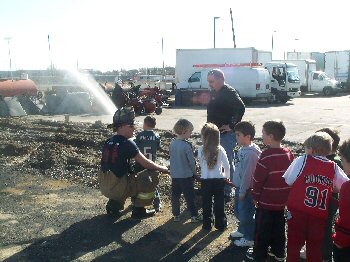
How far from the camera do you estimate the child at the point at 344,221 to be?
3.41m

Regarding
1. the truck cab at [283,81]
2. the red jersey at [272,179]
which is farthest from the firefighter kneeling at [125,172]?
the truck cab at [283,81]

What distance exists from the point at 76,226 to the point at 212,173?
204 cm

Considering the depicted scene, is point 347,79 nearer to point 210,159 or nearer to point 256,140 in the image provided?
point 256,140

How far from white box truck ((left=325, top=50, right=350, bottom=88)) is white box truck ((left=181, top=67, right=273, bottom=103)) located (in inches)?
633

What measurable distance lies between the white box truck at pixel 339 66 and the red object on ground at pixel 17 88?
28903 millimetres

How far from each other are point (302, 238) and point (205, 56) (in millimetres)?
28635

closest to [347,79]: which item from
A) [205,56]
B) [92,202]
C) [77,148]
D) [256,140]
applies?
[205,56]

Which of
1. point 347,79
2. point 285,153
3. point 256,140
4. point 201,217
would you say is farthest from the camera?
point 347,79

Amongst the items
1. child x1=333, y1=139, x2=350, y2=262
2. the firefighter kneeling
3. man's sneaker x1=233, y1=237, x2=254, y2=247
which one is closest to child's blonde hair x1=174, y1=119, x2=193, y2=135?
the firefighter kneeling

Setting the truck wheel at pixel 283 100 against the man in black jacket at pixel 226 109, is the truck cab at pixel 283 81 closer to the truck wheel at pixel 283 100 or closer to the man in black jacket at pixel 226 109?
the truck wheel at pixel 283 100

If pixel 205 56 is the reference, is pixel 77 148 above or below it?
below

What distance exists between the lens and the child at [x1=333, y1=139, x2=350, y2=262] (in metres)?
3.41

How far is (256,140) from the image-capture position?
12.6m

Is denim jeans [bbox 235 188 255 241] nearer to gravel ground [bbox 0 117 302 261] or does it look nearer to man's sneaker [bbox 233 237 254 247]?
man's sneaker [bbox 233 237 254 247]
